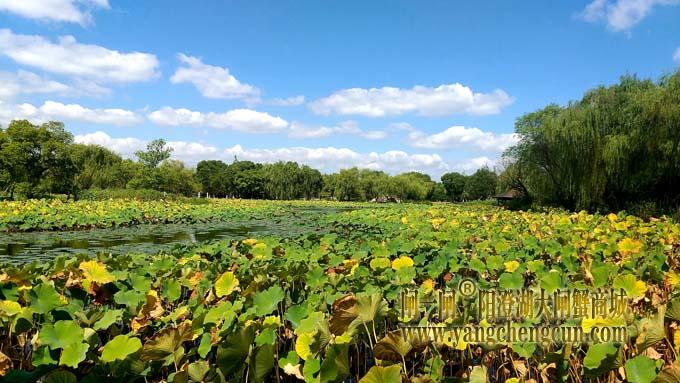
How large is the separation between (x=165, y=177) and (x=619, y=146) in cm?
4395

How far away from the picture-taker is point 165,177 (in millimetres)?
50094

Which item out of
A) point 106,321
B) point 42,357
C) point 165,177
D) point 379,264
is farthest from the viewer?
point 165,177

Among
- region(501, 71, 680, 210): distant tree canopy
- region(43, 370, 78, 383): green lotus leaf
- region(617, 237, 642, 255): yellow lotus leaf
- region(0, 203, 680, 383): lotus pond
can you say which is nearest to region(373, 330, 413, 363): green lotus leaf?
region(0, 203, 680, 383): lotus pond

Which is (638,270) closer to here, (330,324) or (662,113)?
(330,324)

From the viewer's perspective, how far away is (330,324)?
203cm

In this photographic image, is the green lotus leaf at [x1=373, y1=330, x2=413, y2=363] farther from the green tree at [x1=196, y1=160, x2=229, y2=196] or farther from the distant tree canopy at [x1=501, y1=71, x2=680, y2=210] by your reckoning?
the green tree at [x1=196, y1=160, x2=229, y2=196]

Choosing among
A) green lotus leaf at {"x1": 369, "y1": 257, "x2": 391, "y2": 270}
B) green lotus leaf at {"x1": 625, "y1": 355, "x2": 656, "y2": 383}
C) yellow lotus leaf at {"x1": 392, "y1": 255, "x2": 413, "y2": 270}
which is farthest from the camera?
green lotus leaf at {"x1": 369, "y1": 257, "x2": 391, "y2": 270}

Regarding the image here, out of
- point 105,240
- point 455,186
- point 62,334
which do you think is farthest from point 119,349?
point 455,186

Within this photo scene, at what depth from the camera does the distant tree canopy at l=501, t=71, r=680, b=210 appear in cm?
1733

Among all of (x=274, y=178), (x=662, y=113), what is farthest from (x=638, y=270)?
(x=274, y=178)

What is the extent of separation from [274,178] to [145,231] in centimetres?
4923

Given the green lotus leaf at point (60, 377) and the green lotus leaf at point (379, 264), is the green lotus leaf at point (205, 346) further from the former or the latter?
the green lotus leaf at point (379, 264)

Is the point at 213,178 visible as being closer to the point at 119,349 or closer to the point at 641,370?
the point at 119,349

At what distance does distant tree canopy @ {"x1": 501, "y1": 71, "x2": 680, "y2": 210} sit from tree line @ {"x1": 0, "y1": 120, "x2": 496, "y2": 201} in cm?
2609
